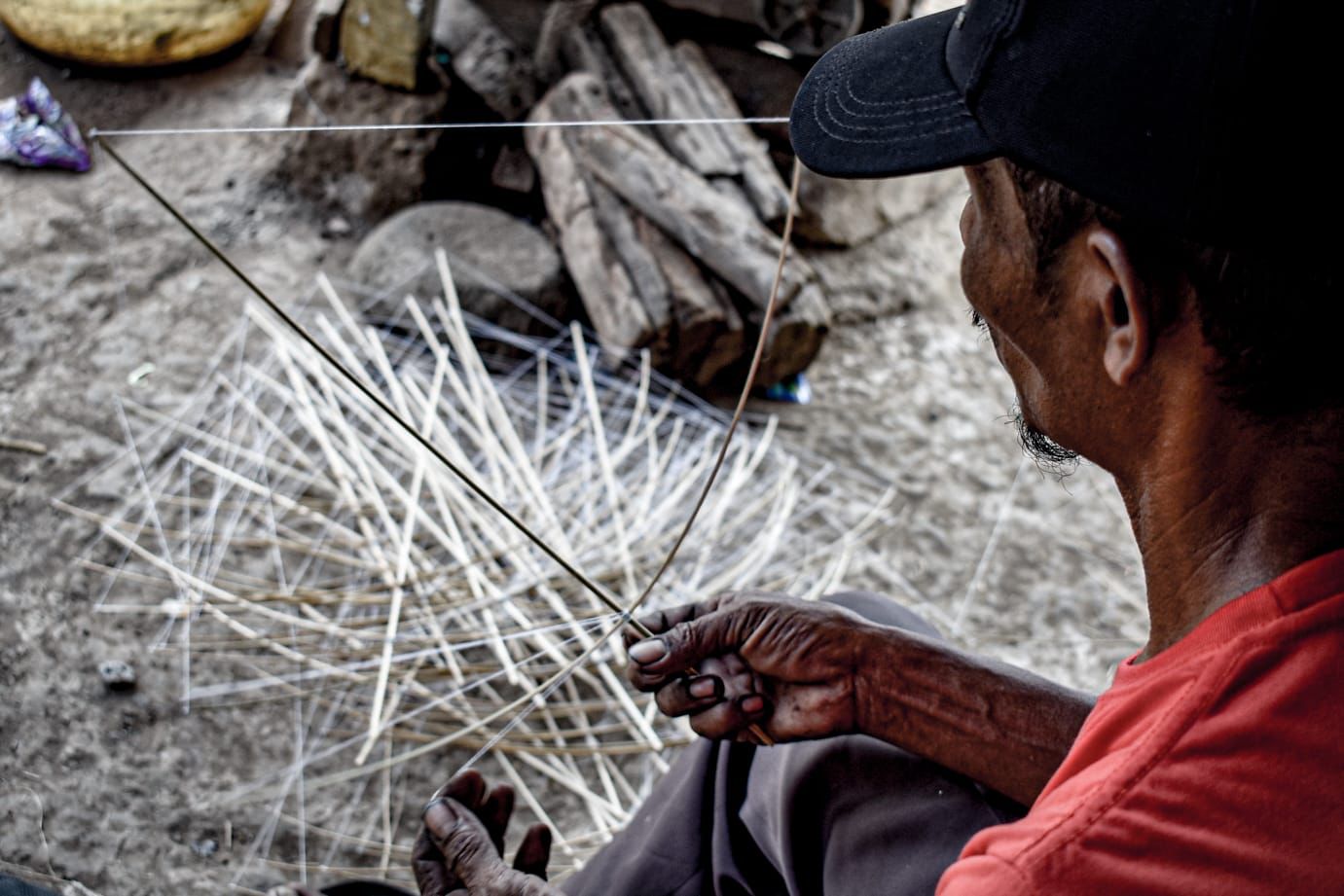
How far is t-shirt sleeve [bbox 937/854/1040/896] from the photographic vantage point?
2.53ft

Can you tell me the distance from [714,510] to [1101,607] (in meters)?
0.91

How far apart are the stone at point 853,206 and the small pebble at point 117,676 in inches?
98.9

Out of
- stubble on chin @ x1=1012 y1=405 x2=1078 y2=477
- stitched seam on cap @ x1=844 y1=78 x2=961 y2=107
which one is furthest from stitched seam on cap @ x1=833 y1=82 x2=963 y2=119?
stubble on chin @ x1=1012 y1=405 x2=1078 y2=477

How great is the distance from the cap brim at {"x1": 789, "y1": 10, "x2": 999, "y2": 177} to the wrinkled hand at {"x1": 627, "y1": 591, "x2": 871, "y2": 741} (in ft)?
1.89

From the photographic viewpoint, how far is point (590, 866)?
1.50m

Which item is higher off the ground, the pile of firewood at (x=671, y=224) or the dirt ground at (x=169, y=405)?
the pile of firewood at (x=671, y=224)

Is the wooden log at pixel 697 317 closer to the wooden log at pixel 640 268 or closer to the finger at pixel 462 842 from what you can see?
the wooden log at pixel 640 268

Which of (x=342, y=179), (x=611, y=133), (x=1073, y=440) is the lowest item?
(x=342, y=179)

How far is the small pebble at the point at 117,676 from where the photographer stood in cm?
210

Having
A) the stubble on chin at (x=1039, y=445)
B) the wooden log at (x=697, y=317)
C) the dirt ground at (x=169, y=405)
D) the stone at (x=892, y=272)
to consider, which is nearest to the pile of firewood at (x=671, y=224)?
the wooden log at (x=697, y=317)

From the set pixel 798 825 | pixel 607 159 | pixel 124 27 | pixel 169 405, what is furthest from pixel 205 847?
pixel 124 27

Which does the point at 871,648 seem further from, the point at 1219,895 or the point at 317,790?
the point at 317,790

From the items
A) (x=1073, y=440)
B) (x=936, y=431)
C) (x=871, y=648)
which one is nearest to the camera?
(x=1073, y=440)

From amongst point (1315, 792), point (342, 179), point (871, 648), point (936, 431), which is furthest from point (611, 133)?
point (1315, 792)
